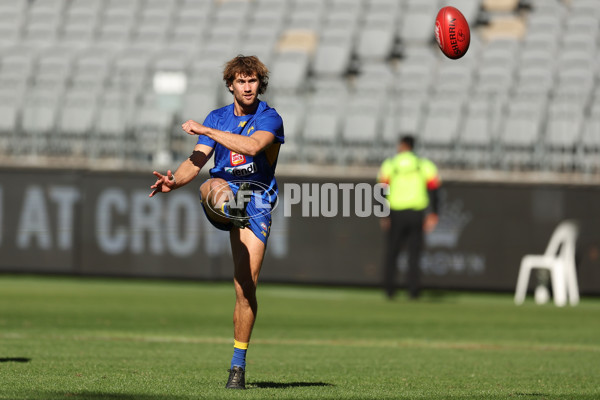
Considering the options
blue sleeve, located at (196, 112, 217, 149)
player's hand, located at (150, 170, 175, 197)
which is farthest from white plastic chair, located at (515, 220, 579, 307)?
player's hand, located at (150, 170, 175, 197)

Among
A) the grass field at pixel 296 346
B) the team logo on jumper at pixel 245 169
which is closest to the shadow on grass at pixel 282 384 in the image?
the grass field at pixel 296 346

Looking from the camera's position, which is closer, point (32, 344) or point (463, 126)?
point (32, 344)

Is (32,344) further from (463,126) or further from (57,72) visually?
(57,72)

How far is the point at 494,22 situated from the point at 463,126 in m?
5.38

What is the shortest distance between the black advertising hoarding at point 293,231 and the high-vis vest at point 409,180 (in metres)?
A: 1.08

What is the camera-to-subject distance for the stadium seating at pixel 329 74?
57.5 feet

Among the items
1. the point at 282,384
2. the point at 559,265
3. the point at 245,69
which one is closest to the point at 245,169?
the point at 245,69

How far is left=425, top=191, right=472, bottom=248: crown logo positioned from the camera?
52.6 ft

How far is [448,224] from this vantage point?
16.1 m

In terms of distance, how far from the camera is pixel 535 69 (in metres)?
20.6

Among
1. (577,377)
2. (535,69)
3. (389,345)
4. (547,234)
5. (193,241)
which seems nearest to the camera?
(577,377)

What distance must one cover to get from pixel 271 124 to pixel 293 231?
10.4 meters

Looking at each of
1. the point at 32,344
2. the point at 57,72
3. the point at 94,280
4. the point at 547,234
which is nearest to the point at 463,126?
the point at 547,234

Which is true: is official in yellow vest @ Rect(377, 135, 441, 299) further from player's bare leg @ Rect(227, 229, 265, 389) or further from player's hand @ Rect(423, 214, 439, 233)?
player's bare leg @ Rect(227, 229, 265, 389)
